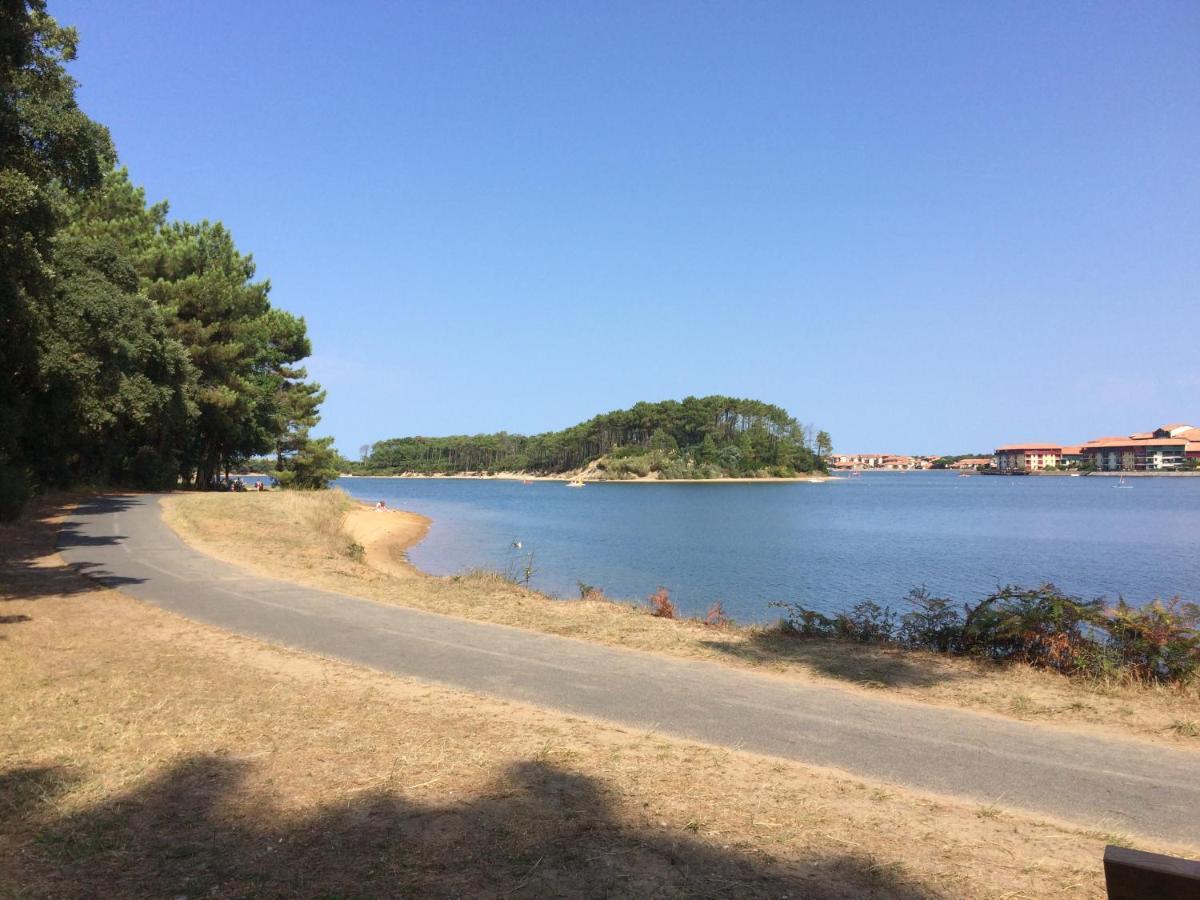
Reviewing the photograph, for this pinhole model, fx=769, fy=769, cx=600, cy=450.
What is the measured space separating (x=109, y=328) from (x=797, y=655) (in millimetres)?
23199

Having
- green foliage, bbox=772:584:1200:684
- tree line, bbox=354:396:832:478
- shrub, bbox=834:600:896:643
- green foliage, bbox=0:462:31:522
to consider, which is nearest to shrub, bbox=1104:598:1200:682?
green foliage, bbox=772:584:1200:684

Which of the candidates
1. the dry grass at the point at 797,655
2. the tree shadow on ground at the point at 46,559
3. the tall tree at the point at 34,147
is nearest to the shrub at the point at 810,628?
the dry grass at the point at 797,655

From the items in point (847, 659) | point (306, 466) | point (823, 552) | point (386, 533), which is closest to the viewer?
point (847, 659)

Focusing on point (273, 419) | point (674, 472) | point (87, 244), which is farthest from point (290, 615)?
point (674, 472)

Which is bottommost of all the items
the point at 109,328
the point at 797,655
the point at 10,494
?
the point at 797,655

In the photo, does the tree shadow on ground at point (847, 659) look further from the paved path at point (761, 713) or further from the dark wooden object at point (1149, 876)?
the dark wooden object at point (1149, 876)

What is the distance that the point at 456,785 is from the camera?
5.20 metres

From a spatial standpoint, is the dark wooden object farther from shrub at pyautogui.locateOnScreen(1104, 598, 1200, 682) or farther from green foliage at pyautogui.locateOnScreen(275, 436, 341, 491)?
green foliage at pyautogui.locateOnScreen(275, 436, 341, 491)

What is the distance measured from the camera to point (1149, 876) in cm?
203

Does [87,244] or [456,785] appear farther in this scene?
[87,244]

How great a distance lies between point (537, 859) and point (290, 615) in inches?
327

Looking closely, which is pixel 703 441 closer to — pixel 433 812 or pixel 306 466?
pixel 306 466

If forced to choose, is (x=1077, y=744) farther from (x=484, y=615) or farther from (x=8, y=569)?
(x=8, y=569)

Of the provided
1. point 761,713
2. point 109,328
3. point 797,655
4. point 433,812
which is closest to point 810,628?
point 797,655
